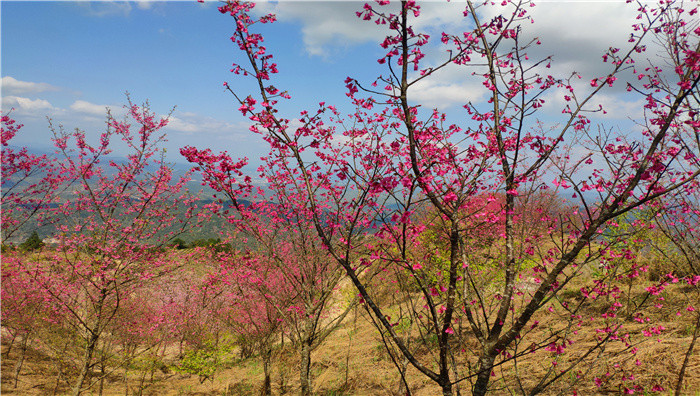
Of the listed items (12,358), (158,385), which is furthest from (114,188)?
(12,358)

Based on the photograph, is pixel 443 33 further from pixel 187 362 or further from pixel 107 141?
pixel 187 362

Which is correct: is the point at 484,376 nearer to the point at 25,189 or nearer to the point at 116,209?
the point at 116,209

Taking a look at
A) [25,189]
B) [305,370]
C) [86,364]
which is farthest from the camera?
[25,189]

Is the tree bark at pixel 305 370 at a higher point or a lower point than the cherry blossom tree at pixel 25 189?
lower

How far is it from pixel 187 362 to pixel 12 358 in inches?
443

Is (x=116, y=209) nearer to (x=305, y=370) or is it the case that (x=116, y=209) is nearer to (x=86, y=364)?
(x=86, y=364)

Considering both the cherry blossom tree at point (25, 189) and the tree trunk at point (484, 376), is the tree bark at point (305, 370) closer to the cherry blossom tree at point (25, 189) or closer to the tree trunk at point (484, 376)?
the tree trunk at point (484, 376)

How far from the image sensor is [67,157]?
9.02 meters

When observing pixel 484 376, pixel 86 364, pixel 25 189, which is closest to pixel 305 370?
pixel 86 364

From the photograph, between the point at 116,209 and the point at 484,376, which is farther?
the point at 116,209

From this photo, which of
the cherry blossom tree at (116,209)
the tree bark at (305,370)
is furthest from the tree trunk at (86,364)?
the tree bark at (305,370)

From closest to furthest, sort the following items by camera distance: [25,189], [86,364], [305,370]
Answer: [86,364]
[305,370]
[25,189]

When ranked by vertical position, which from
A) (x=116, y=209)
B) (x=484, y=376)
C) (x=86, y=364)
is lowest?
(x=86, y=364)

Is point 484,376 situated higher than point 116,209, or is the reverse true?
point 116,209
